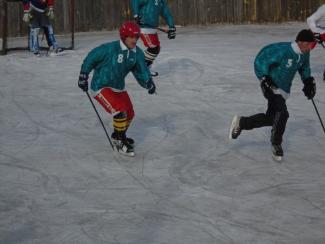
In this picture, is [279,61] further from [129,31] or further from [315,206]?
[315,206]

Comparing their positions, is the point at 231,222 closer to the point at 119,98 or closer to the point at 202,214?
the point at 202,214

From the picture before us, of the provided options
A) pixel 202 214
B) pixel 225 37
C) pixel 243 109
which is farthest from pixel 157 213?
pixel 225 37

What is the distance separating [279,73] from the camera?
7129 millimetres

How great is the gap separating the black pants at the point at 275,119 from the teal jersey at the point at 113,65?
3.69ft

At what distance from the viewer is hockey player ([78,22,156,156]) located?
286 inches

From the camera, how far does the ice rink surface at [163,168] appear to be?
5.55 m

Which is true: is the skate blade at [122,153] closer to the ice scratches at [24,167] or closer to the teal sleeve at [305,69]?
the ice scratches at [24,167]

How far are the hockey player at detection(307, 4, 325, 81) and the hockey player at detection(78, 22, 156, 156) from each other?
3578 millimetres

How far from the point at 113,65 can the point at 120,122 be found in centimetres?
59

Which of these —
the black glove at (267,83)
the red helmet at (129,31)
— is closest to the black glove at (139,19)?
the red helmet at (129,31)

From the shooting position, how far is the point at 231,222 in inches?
223

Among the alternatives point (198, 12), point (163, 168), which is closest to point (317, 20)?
point (163, 168)

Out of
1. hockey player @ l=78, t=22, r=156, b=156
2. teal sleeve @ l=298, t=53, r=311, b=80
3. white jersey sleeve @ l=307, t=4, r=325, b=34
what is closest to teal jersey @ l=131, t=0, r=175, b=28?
white jersey sleeve @ l=307, t=4, r=325, b=34

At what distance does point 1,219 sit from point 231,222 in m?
1.72
